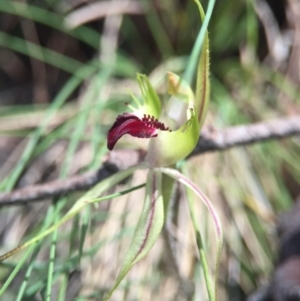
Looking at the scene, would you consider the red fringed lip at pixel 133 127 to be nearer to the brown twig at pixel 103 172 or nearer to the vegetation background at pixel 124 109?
the brown twig at pixel 103 172

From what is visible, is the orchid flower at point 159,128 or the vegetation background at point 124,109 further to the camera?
the vegetation background at point 124,109

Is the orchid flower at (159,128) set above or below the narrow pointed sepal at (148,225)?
above

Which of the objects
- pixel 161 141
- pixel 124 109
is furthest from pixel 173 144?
pixel 124 109

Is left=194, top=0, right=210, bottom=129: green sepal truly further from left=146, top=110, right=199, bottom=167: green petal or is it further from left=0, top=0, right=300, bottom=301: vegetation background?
left=0, top=0, right=300, bottom=301: vegetation background

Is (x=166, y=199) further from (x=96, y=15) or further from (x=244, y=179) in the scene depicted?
(x=96, y=15)

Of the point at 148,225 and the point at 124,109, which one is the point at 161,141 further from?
the point at 124,109

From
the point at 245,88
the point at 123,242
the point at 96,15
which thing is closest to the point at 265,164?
the point at 245,88

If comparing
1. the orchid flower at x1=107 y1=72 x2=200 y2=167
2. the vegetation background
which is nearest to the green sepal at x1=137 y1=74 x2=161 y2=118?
the orchid flower at x1=107 y1=72 x2=200 y2=167

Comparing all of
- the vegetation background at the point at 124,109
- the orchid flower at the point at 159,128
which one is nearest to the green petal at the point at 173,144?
the orchid flower at the point at 159,128
